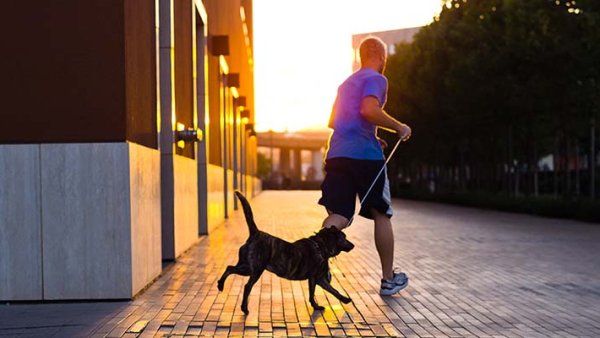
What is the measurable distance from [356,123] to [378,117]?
10.3 inches

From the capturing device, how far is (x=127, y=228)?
6.58 m

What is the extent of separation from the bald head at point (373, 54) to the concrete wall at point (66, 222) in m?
2.00

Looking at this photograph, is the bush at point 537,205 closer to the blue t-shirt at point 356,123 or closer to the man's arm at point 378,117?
the blue t-shirt at point 356,123

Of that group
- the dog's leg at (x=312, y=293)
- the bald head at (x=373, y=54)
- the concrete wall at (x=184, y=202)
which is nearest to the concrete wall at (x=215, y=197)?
the concrete wall at (x=184, y=202)

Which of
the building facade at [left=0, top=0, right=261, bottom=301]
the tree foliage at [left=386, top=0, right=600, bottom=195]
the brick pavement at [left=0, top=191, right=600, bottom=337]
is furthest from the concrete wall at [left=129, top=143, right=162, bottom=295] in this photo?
the tree foliage at [left=386, top=0, right=600, bottom=195]

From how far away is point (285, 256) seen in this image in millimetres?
5832

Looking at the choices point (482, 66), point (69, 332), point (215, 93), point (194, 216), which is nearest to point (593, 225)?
point (482, 66)

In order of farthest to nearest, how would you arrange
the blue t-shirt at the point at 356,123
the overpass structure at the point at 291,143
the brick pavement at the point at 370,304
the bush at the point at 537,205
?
the overpass structure at the point at 291,143 → the bush at the point at 537,205 → the blue t-shirt at the point at 356,123 → the brick pavement at the point at 370,304

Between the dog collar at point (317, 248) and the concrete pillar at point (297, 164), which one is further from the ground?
the concrete pillar at point (297, 164)

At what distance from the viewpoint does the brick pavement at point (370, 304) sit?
5.44m

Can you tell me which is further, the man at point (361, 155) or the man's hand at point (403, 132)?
the man at point (361, 155)

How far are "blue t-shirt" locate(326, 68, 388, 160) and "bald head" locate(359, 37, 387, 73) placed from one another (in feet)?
0.38

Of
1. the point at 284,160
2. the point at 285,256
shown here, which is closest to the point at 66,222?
the point at 285,256

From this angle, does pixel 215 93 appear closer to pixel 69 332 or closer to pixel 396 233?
pixel 396 233
